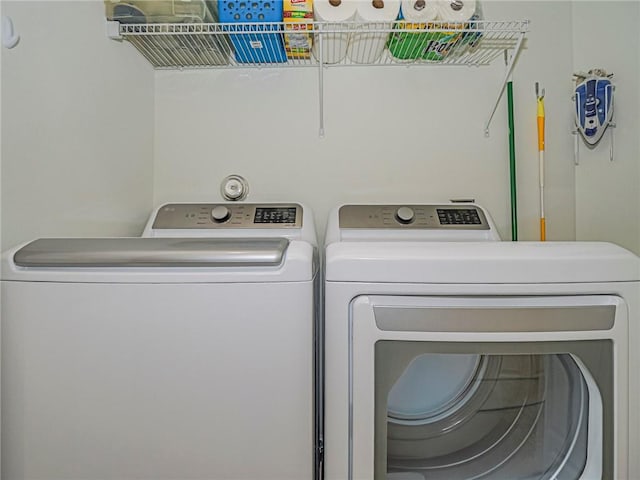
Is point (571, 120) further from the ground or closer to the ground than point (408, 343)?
further from the ground

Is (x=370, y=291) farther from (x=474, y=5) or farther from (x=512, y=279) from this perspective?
(x=474, y=5)

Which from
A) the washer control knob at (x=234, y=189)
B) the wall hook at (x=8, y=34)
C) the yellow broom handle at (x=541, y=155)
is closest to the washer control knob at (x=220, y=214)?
the washer control knob at (x=234, y=189)

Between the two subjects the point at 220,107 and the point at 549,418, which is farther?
the point at 220,107

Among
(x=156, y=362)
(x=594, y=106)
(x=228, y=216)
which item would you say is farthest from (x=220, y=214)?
(x=594, y=106)

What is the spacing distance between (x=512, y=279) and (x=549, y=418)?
373 millimetres

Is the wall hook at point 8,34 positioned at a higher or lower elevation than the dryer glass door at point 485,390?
higher

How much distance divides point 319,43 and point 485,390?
1224mm

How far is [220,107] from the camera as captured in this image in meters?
1.76

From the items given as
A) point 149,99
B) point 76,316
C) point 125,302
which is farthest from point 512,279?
point 149,99

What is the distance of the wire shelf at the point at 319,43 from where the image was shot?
1.41 meters

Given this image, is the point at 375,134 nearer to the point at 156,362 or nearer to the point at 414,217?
the point at 414,217

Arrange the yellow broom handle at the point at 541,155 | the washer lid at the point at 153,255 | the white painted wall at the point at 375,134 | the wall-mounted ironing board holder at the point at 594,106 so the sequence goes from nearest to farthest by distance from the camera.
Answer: the washer lid at the point at 153,255, the wall-mounted ironing board holder at the point at 594,106, the yellow broom handle at the point at 541,155, the white painted wall at the point at 375,134

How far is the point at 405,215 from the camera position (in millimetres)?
1416

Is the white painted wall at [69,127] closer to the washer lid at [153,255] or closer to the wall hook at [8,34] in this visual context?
the wall hook at [8,34]
